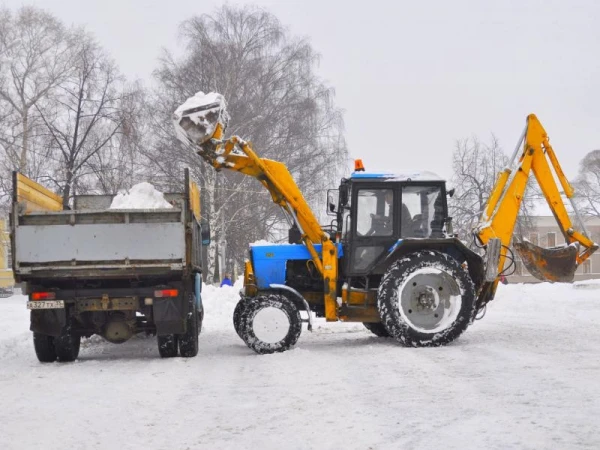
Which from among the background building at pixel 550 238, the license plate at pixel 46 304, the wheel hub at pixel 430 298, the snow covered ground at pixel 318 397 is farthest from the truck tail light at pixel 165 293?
the background building at pixel 550 238

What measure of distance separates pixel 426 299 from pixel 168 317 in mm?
3570

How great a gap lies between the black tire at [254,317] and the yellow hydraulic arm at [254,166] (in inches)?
29.7

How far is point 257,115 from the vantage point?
3247 centimetres

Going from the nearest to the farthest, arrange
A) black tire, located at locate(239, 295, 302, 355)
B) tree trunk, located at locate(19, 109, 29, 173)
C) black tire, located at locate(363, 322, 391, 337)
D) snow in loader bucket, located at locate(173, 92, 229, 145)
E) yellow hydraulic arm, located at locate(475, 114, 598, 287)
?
1. black tire, located at locate(239, 295, 302, 355)
2. snow in loader bucket, located at locate(173, 92, 229, 145)
3. yellow hydraulic arm, located at locate(475, 114, 598, 287)
4. black tire, located at locate(363, 322, 391, 337)
5. tree trunk, located at locate(19, 109, 29, 173)

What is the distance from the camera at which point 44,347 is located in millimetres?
10781

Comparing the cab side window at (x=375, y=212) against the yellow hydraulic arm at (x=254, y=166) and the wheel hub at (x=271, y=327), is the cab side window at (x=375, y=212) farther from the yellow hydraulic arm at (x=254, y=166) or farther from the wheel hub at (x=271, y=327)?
the wheel hub at (x=271, y=327)

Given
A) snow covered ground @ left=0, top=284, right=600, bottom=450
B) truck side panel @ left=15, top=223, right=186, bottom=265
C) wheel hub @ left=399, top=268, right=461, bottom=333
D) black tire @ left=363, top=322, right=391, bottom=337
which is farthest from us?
black tire @ left=363, top=322, right=391, bottom=337

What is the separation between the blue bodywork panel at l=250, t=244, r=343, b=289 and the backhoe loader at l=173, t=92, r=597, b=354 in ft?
0.05

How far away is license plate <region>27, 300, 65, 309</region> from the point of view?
407 inches

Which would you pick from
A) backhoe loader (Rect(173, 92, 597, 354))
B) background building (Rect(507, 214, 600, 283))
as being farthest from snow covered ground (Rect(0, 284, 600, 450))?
background building (Rect(507, 214, 600, 283))

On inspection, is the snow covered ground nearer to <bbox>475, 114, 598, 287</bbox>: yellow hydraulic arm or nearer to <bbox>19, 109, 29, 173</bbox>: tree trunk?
<bbox>475, 114, 598, 287</bbox>: yellow hydraulic arm

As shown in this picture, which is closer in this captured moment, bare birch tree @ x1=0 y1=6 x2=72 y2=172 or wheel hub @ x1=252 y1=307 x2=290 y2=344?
wheel hub @ x1=252 y1=307 x2=290 y2=344

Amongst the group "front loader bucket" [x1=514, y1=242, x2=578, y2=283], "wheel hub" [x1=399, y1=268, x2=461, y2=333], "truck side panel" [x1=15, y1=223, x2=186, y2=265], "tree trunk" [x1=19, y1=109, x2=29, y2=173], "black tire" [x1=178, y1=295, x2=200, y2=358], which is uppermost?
"tree trunk" [x1=19, y1=109, x2=29, y2=173]

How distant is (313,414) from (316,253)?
5579mm
